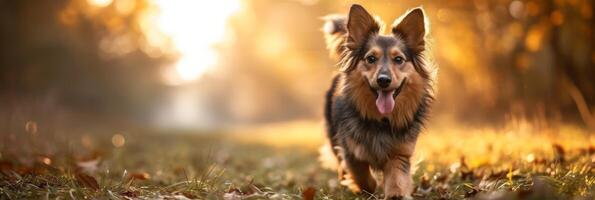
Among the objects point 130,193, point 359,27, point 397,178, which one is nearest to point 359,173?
point 397,178

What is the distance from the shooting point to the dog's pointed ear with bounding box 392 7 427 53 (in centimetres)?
536

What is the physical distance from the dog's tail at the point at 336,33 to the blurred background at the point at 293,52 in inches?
85.3

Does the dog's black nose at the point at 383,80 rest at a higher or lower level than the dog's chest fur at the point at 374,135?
higher

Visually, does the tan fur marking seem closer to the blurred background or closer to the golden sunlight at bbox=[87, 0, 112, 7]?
the blurred background

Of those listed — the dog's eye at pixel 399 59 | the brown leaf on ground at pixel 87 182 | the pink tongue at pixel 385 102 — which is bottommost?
the brown leaf on ground at pixel 87 182

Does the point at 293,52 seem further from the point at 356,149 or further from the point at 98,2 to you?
the point at 356,149

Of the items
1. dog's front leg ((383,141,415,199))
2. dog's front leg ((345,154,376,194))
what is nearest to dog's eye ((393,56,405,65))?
dog's front leg ((383,141,415,199))

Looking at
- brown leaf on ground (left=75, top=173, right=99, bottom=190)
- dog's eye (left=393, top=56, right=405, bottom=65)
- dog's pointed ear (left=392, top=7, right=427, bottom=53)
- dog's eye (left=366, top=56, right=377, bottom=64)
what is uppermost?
dog's pointed ear (left=392, top=7, right=427, bottom=53)

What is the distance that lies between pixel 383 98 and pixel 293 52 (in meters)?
19.0

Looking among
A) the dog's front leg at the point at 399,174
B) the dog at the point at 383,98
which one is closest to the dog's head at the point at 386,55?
the dog at the point at 383,98

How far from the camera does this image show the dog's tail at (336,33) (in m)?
6.05

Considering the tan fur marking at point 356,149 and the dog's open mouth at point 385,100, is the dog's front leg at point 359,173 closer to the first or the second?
the tan fur marking at point 356,149

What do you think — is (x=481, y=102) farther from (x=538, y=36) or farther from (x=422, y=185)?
(x=422, y=185)

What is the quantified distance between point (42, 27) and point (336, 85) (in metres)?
14.5
